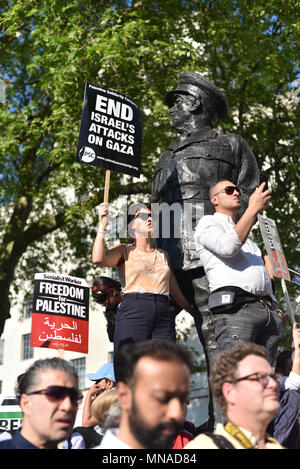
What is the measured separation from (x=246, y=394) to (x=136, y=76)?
38.8 feet

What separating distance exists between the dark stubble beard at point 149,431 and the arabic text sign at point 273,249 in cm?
321

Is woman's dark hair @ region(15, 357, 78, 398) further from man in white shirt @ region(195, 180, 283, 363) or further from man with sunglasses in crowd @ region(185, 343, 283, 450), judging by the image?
man in white shirt @ region(195, 180, 283, 363)

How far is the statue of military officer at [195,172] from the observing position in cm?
652

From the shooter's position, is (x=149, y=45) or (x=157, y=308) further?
(x=149, y=45)

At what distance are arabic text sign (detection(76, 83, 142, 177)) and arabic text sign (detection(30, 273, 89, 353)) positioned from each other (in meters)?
2.25

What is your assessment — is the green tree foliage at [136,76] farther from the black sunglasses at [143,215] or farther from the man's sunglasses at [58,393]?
the man's sunglasses at [58,393]

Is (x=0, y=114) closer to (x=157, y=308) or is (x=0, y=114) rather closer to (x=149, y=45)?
(x=149, y=45)

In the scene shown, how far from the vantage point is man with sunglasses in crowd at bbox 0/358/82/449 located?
3.71 m

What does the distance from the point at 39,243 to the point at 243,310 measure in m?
14.3

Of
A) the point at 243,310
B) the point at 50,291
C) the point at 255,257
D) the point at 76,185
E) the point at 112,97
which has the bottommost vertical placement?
the point at 243,310

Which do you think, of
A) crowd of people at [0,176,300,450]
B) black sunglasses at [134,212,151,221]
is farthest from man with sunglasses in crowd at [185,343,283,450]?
black sunglasses at [134,212,151,221]

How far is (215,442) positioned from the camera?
3375mm

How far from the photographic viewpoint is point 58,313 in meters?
8.80
